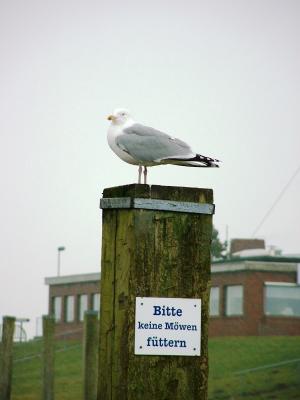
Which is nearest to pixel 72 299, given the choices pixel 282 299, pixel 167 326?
pixel 282 299

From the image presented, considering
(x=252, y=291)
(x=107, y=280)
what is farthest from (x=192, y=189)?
(x=252, y=291)

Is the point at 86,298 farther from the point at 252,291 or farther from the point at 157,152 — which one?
the point at 157,152

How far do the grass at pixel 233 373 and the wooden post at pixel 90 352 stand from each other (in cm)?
728

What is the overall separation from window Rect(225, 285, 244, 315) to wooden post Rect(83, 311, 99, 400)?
37883 mm

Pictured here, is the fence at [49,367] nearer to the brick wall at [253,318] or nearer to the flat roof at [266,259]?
the brick wall at [253,318]

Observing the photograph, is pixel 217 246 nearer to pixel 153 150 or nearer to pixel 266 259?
pixel 266 259

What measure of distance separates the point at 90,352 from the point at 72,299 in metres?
56.8

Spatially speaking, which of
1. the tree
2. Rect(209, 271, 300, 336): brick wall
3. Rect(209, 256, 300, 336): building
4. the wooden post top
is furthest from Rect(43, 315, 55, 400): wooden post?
the tree

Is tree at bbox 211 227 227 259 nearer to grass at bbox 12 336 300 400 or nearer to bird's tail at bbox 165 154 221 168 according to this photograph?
grass at bbox 12 336 300 400

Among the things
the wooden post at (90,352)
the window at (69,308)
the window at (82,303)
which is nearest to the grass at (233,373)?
the wooden post at (90,352)

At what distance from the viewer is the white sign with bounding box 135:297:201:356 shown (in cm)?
585

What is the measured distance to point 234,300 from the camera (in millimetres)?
59875

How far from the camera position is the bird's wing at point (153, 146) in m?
7.78

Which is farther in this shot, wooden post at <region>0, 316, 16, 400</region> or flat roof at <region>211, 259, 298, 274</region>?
flat roof at <region>211, 259, 298, 274</region>
